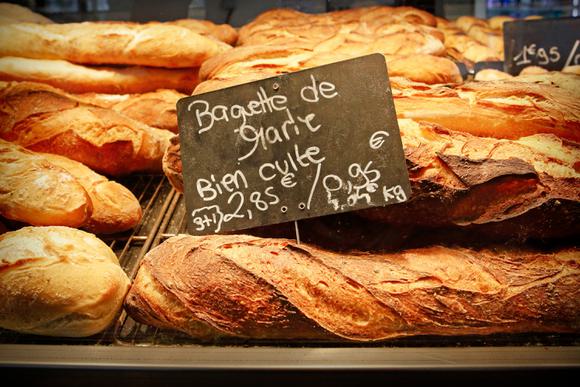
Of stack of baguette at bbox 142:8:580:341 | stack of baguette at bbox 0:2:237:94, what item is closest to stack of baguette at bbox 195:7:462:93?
stack of baguette at bbox 0:2:237:94

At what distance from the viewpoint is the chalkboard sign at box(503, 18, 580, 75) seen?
2.18 metres

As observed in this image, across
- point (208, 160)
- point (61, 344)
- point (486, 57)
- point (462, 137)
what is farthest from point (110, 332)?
point (486, 57)

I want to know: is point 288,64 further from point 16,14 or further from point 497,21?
point 497,21

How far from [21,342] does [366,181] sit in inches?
34.9

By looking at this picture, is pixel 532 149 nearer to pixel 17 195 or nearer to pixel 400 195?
pixel 400 195

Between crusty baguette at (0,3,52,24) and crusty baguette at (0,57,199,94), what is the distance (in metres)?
0.22

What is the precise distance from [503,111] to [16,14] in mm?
2154

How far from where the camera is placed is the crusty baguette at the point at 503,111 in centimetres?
146

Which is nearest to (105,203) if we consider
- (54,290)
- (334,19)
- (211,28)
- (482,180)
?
(54,290)

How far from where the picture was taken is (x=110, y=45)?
238 centimetres

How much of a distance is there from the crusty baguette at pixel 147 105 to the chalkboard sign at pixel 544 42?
55.1 inches

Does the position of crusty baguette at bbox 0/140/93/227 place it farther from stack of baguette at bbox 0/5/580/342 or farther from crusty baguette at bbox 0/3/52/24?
crusty baguette at bbox 0/3/52/24

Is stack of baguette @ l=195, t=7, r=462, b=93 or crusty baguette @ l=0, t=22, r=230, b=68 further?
crusty baguette @ l=0, t=22, r=230, b=68

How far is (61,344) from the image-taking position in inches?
50.5
